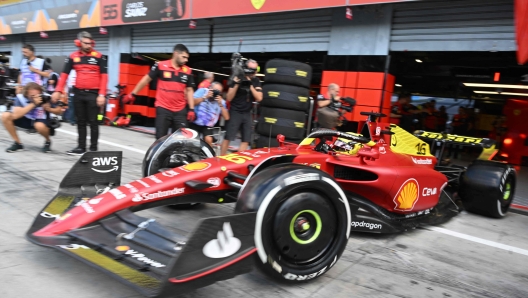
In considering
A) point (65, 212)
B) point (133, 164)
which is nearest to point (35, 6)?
point (133, 164)

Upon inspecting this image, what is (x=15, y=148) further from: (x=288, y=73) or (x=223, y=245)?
(x=223, y=245)

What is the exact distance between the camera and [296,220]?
89.7 inches

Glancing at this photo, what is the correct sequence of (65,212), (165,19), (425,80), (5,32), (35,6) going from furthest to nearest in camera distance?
(5,32), (35,6), (425,80), (165,19), (65,212)

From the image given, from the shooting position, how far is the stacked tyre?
18.0 feet

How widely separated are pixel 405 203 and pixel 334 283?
53.6 inches

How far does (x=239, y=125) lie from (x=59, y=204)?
3.34 meters

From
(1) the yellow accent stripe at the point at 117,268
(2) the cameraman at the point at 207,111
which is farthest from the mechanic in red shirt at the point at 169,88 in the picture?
(1) the yellow accent stripe at the point at 117,268

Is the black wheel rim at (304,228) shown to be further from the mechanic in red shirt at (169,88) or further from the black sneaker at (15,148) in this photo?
the black sneaker at (15,148)

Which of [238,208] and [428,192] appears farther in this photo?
[428,192]

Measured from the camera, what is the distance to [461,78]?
12.1 metres

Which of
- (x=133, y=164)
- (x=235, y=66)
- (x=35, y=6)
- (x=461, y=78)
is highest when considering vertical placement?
(x=35, y=6)

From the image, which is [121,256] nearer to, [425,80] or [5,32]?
[425,80]

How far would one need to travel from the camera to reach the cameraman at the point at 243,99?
5223mm

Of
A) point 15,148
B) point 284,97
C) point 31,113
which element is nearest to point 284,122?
point 284,97
